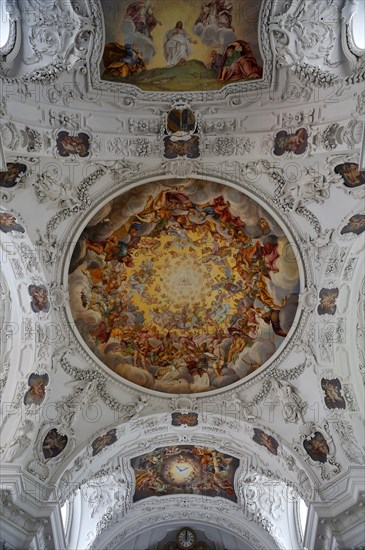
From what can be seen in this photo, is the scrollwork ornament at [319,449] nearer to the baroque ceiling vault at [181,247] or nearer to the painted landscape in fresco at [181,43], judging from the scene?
the baroque ceiling vault at [181,247]

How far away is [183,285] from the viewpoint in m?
17.9

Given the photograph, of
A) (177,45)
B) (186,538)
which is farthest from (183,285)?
(186,538)

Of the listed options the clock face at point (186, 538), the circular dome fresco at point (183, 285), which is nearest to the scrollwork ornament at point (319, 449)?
the circular dome fresco at point (183, 285)

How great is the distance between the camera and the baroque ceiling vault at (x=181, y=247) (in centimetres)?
1455

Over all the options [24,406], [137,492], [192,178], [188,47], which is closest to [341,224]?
[192,178]

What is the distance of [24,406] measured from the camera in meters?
17.1

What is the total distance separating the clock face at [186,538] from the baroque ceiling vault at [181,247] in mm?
4067

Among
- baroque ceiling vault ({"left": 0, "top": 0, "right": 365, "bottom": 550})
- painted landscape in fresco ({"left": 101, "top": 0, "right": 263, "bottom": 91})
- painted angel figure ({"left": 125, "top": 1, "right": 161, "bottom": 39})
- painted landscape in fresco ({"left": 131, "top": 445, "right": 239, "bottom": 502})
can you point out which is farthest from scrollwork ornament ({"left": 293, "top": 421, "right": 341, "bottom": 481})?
painted angel figure ({"left": 125, "top": 1, "right": 161, "bottom": 39})

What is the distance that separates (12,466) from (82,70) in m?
8.72

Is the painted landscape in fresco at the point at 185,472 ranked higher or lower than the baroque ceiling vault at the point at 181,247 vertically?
lower

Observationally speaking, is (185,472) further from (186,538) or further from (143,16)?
(143,16)

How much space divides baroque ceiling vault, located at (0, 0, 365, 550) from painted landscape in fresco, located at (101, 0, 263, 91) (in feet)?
0.10

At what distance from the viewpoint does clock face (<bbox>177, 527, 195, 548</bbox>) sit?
22.7 metres

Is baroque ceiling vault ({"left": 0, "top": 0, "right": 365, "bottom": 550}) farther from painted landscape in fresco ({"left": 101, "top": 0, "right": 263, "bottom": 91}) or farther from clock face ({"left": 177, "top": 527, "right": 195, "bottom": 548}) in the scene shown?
clock face ({"left": 177, "top": 527, "right": 195, "bottom": 548})
